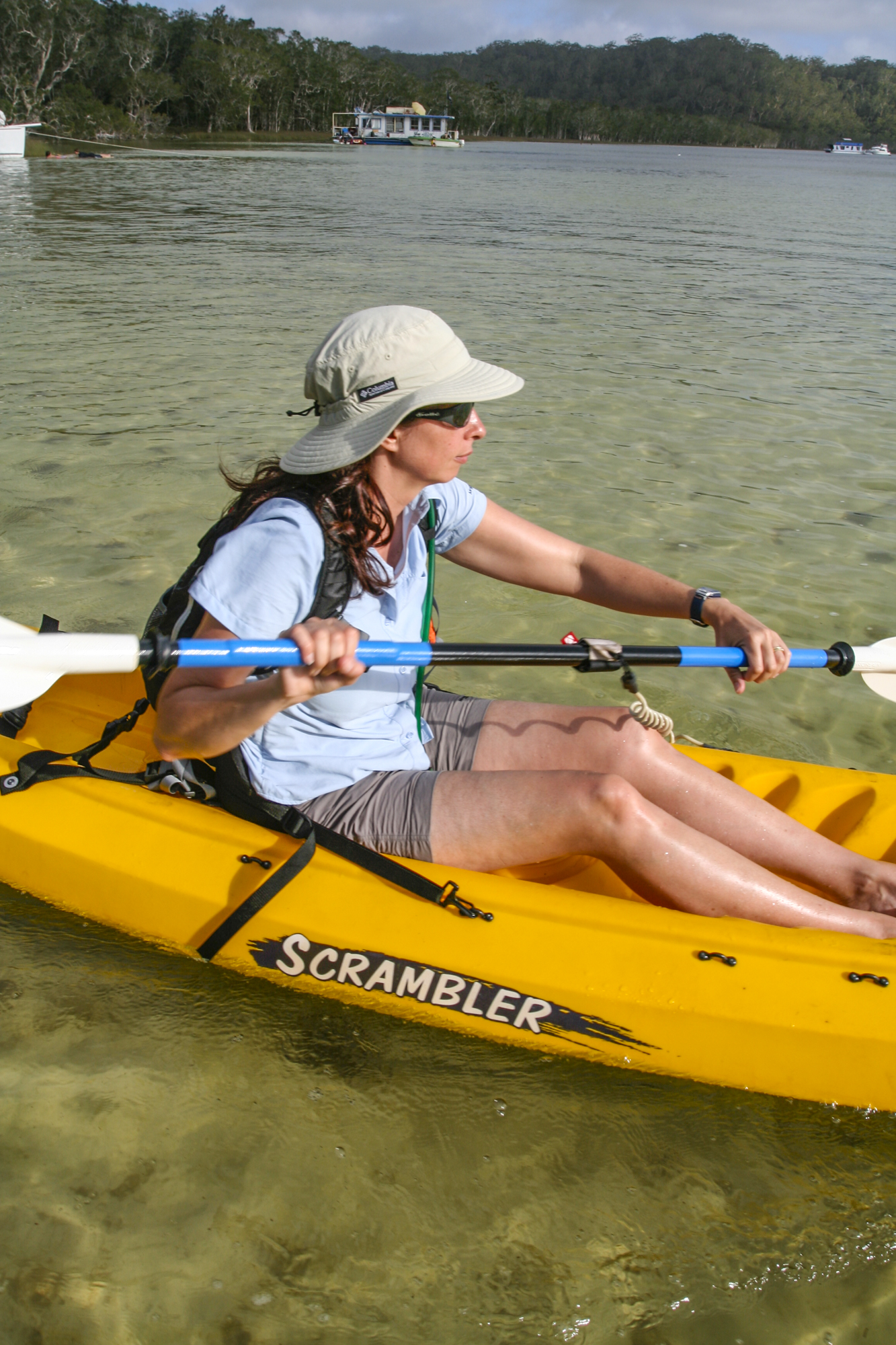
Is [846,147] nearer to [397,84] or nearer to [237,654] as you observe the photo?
[397,84]

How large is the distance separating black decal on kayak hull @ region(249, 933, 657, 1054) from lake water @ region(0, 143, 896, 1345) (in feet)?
0.67

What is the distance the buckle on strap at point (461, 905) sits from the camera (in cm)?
230

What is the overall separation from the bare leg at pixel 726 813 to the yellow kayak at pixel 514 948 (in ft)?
0.71

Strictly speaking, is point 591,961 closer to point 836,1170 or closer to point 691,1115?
point 691,1115

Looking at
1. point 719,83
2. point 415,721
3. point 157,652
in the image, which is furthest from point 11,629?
point 719,83

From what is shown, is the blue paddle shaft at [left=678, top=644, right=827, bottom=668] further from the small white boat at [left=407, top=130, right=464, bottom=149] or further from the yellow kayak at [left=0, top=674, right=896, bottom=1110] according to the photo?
the small white boat at [left=407, top=130, right=464, bottom=149]

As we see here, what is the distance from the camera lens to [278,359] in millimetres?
9352

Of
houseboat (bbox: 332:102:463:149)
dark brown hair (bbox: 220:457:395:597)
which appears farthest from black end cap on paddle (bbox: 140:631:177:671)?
houseboat (bbox: 332:102:463:149)

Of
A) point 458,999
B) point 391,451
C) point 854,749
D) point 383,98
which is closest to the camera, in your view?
point 391,451

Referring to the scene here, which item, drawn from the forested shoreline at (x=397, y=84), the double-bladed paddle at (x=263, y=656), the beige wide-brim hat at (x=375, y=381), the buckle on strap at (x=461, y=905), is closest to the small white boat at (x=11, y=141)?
Result: the forested shoreline at (x=397, y=84)

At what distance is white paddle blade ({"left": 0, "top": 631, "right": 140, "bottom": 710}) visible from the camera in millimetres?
2207

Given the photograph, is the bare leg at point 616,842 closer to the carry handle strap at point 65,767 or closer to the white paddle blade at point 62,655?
the white paddle blade at point 62,655

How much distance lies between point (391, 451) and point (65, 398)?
6654 mm

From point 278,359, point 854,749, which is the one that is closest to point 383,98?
point 278,359
